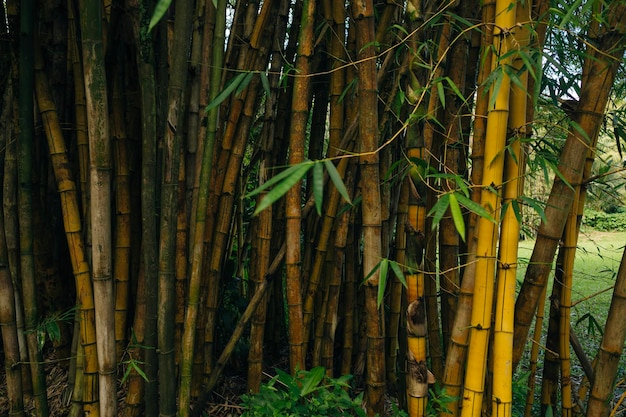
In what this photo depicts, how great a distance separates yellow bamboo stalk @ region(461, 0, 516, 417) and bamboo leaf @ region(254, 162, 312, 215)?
483mm

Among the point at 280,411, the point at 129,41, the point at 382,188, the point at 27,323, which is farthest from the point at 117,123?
the point at 280,411

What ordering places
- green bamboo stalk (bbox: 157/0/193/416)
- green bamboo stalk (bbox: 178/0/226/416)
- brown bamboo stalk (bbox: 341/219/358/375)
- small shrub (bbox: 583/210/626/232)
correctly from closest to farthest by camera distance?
green bamboo stalk (bbox: 157/0/193/416), green bamboo stalk (bbox: 178/0/226/416), brown bamboo stalk (bbox: 341/219/358/375), small shrub (bbox: 583/210/626/232)

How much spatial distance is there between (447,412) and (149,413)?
2.69 ft

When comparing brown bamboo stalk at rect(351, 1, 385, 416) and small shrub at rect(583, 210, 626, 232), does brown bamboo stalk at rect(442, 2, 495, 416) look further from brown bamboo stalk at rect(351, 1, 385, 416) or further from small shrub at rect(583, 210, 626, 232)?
small shrub at rect(583, 210, 626, 232)

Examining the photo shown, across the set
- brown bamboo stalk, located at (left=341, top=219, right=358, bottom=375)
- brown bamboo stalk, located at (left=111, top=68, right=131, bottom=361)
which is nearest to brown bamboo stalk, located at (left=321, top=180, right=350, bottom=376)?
brown bamboo stalk, located at (left=341, top=219, right=358, bottom=375)

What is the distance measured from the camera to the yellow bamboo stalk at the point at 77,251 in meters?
1.44

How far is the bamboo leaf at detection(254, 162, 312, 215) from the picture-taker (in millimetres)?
742

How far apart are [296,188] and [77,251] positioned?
635 mm

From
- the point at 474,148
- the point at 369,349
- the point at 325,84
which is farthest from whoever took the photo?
the point at 325,84

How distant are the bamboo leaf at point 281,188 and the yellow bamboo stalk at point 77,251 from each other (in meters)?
0.86

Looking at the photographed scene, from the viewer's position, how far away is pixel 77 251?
4.79ft

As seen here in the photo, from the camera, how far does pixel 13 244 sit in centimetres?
166

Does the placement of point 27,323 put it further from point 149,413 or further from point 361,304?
point 361,304

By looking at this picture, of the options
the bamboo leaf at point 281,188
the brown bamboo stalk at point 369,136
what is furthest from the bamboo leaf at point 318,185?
the brown bamboo stalk at point 369,136
